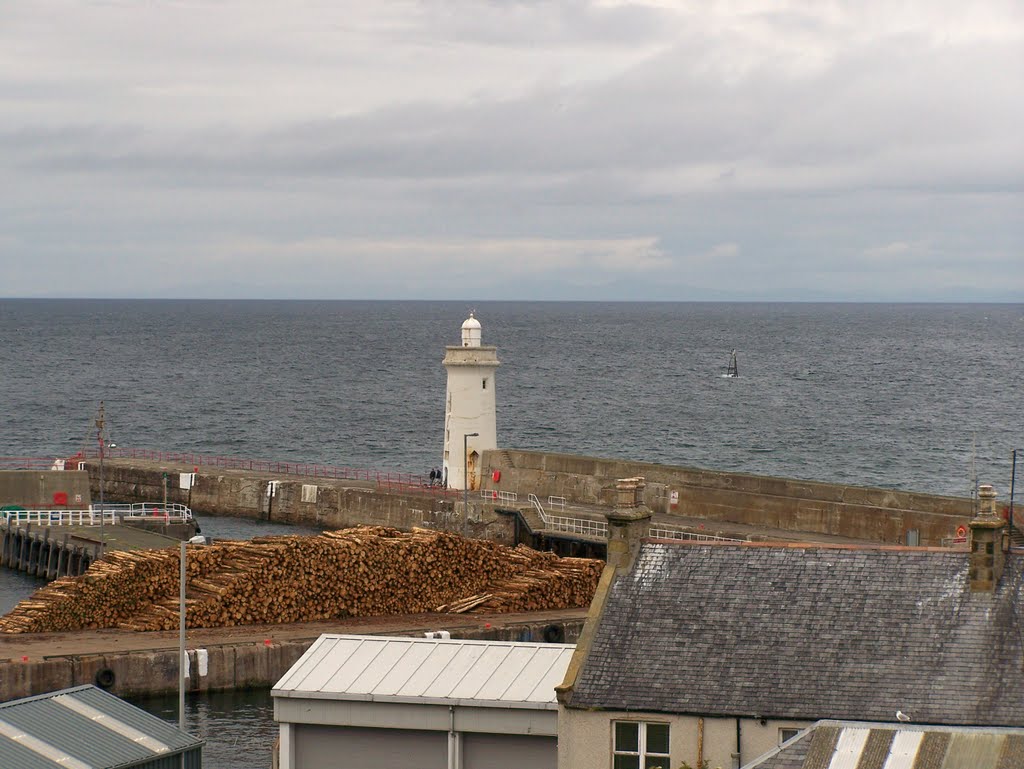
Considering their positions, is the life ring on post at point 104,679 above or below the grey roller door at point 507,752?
below

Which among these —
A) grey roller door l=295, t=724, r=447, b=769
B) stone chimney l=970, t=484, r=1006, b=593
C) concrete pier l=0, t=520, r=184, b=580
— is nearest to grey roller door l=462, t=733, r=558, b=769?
grey roller door l=295, t=724, r=447, b=769

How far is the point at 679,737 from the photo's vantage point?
824 inches

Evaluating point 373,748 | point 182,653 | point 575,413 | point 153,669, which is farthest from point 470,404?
point 575,413

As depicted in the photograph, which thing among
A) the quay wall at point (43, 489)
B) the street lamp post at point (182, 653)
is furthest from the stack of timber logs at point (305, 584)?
the quay wall at point (43, 489)

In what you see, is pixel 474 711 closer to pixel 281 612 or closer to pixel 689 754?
pixel 689 754

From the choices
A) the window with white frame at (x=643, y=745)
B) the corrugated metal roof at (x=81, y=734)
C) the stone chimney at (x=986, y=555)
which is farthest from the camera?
the corrugated metal roof at (x=81, y=734)

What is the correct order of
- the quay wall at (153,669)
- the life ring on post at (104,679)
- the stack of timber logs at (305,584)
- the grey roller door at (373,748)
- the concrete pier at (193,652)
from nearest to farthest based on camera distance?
the grey roller door at (373,748)
the quay wall at (153,669)
the concrete pier at (193,652)
the life ring on post at (104,679)
the stack of timber logs at (305,584)

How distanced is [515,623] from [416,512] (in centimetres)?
1884

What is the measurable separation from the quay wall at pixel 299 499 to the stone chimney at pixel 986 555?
3132 cm

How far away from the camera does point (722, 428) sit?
371 ft

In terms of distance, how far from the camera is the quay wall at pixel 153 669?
3309cm

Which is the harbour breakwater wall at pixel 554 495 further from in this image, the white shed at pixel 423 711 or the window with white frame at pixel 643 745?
the window with white frame at pixel 643 745

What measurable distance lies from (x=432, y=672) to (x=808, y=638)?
6138 millimetres

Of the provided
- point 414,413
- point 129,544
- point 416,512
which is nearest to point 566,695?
point 129,544
